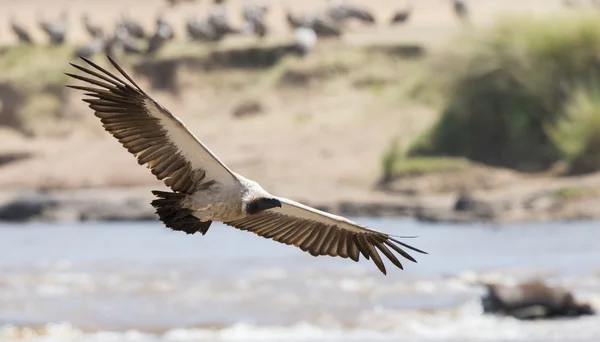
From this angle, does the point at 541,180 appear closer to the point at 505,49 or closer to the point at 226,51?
the point at 505,49

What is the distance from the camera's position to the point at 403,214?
28.9m

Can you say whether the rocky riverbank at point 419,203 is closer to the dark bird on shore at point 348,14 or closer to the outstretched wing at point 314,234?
the dark bird on shore at point 348,14

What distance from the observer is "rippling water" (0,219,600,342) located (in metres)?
18.0

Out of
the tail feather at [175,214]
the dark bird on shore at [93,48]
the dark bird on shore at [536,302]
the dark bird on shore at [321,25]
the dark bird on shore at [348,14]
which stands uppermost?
the dark bird on shore at [348,14]

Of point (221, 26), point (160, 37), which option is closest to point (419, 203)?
point (221, 26)

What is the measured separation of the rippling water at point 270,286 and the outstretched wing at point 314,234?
5816 mm

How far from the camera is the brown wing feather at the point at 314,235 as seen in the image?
450 inches

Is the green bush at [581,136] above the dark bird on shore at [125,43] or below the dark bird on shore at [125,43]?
below

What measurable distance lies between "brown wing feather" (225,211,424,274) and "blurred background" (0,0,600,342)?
580 centimetres

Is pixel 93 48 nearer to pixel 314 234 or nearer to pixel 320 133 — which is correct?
pixel 320 133

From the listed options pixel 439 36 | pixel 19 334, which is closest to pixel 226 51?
pixel 439 36

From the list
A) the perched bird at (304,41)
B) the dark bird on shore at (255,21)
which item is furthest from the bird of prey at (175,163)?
the dark bird on shore at (255,21)

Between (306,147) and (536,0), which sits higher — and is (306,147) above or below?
below

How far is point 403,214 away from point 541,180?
2.96 m
